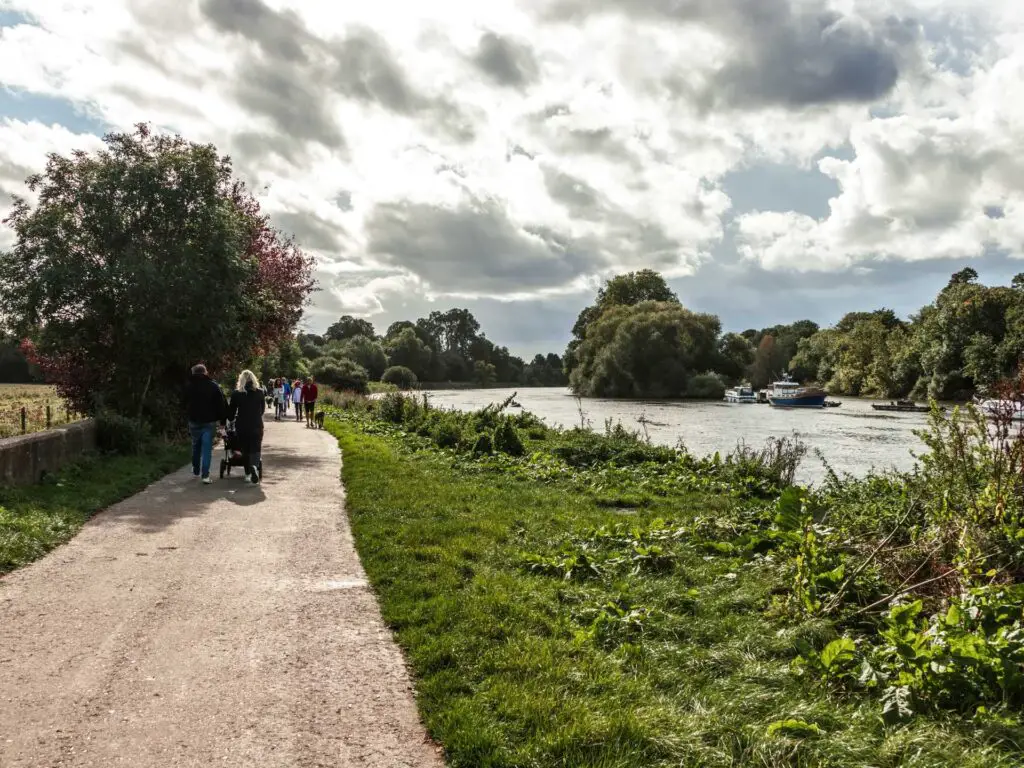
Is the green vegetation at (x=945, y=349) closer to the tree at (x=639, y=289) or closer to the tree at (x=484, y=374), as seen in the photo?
the tree at (x=639, y=289)

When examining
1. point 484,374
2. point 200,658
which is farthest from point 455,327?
point 200,658

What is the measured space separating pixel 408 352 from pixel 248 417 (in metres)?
109

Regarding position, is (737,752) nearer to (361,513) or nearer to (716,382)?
(361,513)

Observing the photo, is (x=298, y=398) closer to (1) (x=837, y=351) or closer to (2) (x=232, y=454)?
(2) (x=232, y=454)

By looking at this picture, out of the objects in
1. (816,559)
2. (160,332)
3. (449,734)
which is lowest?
(449,734)

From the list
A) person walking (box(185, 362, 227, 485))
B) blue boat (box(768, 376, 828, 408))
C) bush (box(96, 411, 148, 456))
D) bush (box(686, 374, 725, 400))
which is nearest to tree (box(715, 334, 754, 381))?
bush (box(686, 374, 725, 400))

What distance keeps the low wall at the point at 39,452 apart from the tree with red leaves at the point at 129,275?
11.4ft

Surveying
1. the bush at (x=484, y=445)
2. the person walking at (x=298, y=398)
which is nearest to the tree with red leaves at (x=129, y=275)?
the bush at (x=484, y=445)

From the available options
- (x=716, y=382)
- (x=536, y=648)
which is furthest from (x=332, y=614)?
(x=716, y=382)

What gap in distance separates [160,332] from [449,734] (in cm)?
1386

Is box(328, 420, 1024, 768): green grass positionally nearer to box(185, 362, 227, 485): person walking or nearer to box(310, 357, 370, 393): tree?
box(185, 362, 227, 485): person walking

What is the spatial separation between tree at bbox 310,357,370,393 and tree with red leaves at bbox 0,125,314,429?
107ft

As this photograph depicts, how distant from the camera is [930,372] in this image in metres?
66.2

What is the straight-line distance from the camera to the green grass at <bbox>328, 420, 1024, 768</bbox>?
11.9 feet
